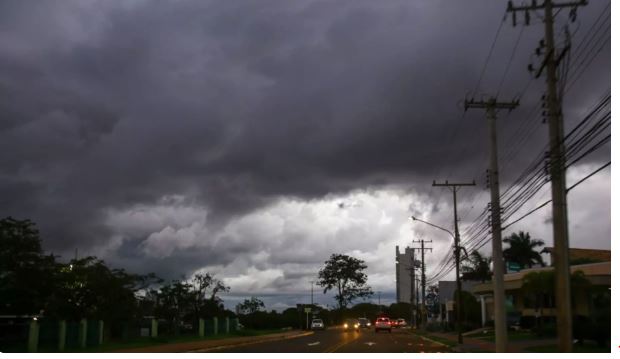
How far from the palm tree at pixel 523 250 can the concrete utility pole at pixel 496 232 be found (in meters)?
60.5

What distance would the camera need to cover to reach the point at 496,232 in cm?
3297

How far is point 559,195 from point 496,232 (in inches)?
431

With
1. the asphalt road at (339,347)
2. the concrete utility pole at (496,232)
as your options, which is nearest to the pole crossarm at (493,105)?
the concrete utility pole at (496,232)

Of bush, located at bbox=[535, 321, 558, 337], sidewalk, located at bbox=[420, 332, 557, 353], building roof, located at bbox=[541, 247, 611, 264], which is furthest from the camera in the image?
building roof, located at bbox=[541, 247, 611, 264]

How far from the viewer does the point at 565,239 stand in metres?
21.8

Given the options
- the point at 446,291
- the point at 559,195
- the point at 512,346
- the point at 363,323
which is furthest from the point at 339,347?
the point at 446,291

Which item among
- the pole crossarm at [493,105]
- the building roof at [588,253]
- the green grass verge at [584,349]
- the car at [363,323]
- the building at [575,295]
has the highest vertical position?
the pole crossarm at [493,105]

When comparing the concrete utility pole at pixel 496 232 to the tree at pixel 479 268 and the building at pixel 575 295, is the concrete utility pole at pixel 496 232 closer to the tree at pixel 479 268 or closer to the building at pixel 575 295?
the building at pixel 575 295

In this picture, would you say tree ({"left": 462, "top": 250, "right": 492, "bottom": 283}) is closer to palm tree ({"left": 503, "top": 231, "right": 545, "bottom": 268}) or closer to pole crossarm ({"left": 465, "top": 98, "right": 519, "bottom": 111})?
palm tree ({"left": 503, "top": 231, "right": 545, "bottom": 268})

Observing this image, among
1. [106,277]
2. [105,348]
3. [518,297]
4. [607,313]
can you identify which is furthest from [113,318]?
[518,297]

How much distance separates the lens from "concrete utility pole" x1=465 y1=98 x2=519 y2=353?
31.7 meters

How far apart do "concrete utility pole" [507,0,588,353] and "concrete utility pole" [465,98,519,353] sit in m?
9.79

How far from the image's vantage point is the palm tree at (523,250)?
306ft

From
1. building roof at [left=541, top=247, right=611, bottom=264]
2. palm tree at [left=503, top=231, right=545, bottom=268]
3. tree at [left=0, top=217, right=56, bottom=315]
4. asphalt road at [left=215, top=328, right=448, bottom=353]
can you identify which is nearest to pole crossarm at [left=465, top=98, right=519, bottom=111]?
asphalt road at [left=215, top=328, right=448, bottom=353]
